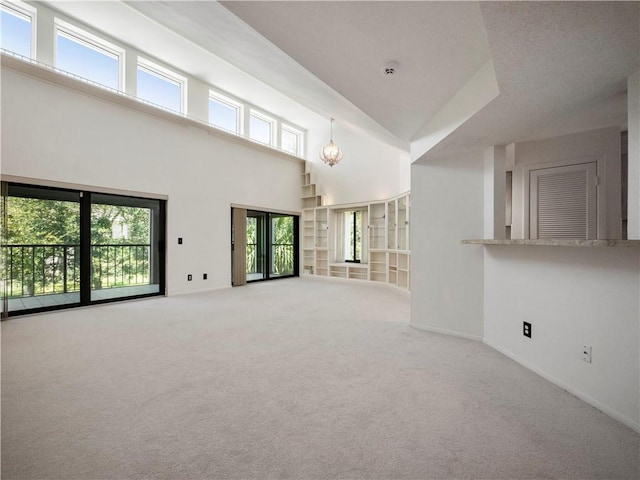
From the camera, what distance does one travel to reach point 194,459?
1.49 meters

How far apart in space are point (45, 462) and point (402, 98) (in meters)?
3.40

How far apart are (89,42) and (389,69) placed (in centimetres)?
546

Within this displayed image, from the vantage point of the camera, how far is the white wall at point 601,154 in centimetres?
284

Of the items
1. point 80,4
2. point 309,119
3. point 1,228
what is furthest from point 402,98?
point 309,119

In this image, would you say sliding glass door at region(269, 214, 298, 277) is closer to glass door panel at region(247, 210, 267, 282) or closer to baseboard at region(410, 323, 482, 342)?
Answer: glass door panel at region(247, 210, 267, 282)

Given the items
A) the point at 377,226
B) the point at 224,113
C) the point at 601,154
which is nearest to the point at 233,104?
the point at 224,113

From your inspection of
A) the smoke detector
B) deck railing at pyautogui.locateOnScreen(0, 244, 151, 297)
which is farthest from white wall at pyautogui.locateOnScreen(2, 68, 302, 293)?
the smoke detector

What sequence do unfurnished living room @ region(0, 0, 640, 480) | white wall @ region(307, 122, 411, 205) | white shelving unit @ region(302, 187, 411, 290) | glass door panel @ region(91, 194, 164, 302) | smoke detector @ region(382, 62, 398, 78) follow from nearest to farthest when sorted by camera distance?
unfurnished living room @ region(0, 0, 640, 480) → smoke detector @ region(382, 62, 398, 78) → glass door panel @ region(91, 194, 164, 302) → white shelving unit @ region(302, 187, 411, 290) → white wall @ region(307, 122, 411, 205)

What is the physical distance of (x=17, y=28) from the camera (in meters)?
4.29

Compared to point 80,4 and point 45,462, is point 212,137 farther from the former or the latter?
point 45,462

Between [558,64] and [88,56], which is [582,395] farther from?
[88,56]

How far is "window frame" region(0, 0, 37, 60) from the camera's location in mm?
4254

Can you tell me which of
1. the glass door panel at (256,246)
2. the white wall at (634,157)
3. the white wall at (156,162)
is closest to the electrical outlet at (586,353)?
the white wall at (634,157)

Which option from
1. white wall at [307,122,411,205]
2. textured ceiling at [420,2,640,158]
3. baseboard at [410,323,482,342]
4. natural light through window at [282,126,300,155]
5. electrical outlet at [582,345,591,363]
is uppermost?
natural light through window at [282,126,300,155]
